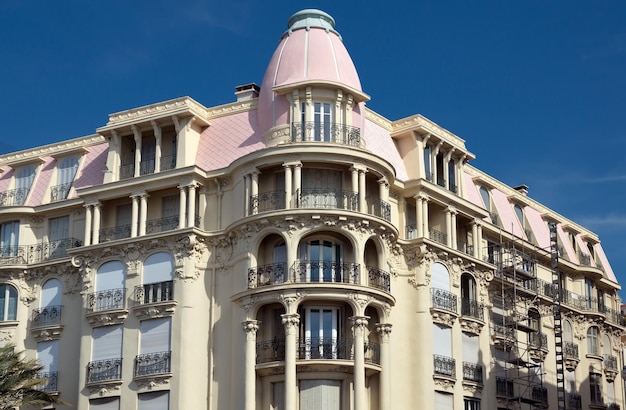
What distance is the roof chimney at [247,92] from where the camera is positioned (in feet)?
192

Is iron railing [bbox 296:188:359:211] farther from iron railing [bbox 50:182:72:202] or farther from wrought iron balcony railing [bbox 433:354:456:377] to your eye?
iron railing [bbox 50:182:72:202]

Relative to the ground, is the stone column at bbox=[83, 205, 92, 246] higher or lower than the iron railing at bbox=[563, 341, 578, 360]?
higher

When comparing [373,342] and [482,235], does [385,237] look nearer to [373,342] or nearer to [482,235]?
[373,342]

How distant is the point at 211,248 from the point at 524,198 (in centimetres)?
2270

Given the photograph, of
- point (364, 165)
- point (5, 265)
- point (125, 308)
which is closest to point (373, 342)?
point (364, 165)

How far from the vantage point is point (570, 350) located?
68250 mm

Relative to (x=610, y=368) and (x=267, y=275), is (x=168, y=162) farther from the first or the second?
(x=610, y=368)

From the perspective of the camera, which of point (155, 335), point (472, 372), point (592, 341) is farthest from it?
point (592, 341)

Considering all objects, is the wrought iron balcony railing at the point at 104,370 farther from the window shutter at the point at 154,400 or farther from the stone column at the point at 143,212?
the stone column at the point at 143,212

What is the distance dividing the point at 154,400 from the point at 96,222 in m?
9.20

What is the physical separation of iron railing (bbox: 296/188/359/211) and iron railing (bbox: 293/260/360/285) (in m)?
2.47

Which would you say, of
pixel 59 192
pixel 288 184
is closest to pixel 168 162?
pixel 288 184

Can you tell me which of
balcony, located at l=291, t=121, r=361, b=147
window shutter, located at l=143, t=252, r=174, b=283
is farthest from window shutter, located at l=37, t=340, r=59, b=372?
balcony, located at l=291, t=121, r=361, b=147

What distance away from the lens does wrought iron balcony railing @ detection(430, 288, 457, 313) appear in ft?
185
